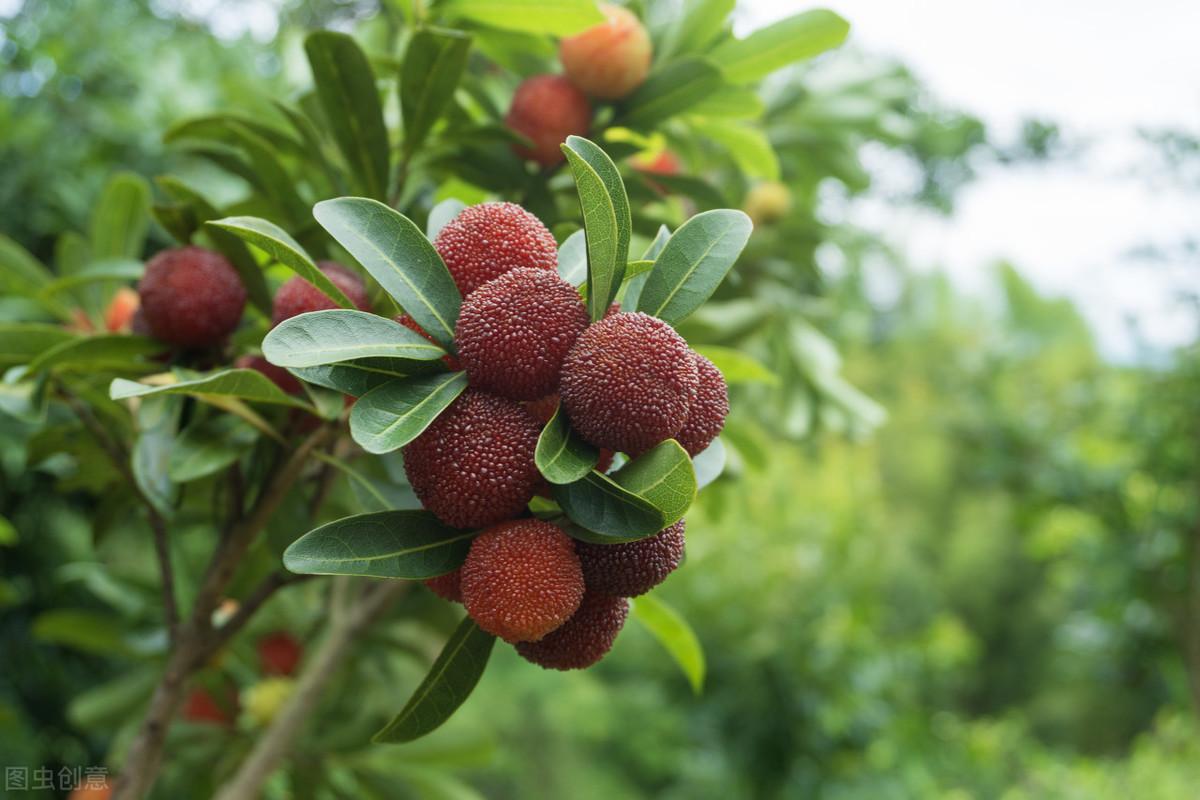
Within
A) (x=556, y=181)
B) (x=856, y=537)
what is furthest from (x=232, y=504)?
(x=856, y=537)

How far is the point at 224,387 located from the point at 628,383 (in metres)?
0.20

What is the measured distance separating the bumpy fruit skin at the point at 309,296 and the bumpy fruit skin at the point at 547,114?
18 cm

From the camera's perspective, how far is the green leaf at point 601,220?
0.41 meters

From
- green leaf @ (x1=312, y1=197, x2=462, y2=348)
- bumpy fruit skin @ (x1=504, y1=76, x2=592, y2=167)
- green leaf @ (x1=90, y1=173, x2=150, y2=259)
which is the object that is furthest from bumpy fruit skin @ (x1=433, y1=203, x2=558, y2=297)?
green leaf @ (x1=90, y1=173, x2=150, y2=259)

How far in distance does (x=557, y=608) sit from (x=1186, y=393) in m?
2.41

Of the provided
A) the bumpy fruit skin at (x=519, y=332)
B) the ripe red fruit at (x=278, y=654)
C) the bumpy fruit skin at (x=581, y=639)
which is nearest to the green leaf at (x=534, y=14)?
the bumpy fruit skin at (x=519, y=332)

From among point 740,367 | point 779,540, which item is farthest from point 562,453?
A: point 779,540

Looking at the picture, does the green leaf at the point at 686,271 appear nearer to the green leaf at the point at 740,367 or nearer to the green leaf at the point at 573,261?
the green leaf at the point at 573,261

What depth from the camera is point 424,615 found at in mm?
1039

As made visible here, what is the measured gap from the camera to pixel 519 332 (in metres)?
0.42

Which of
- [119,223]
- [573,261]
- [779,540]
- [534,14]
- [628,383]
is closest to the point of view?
[628,383]

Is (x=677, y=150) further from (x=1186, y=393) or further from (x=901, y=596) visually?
(x=901, y=596)

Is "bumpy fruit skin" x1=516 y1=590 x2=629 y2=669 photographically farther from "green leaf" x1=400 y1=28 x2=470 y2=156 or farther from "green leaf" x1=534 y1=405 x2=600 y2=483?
"green leaf" x1=400 y1=28 x2=470 y2=156

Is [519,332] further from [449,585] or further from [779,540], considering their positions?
[779,540]
